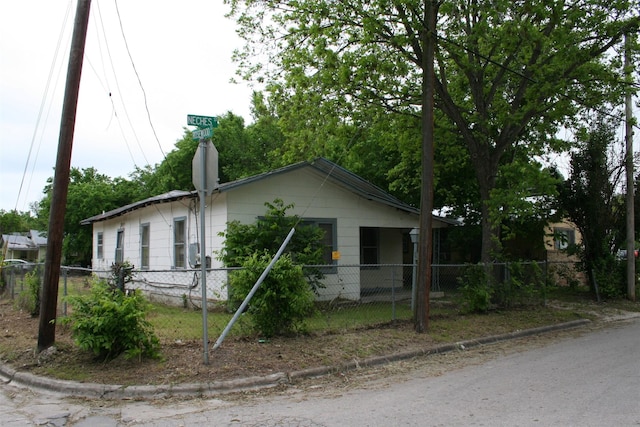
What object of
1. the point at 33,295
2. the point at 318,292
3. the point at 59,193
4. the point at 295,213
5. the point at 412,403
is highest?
the point at 295,213

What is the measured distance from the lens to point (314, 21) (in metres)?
11.2

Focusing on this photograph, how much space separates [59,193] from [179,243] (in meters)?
6.73

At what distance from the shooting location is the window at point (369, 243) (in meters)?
16.7

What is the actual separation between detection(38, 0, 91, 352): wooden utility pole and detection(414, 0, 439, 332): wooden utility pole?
606 centimetres

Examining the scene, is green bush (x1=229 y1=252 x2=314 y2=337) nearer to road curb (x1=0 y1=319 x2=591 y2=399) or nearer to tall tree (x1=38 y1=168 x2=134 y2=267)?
road curb (x1=0 y1=319 x2=591 y2=399)

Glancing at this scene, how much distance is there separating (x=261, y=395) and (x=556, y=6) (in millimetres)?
9932

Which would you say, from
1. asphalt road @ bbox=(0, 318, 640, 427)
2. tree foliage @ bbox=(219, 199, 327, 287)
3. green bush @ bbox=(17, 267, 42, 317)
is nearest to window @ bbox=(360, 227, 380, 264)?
tree foliage @ bbox=(219, 199, 327, 287)

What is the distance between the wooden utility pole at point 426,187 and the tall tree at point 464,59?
0.59 feet

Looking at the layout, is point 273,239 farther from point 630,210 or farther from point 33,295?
point 630,210

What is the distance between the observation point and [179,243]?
549 inches

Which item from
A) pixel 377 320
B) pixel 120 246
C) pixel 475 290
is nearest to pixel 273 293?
pixel 377 320

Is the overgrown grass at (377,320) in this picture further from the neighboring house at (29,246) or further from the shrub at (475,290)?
the neighboring house at (29,246)

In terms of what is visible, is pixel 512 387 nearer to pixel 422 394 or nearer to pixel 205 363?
pixel 422 394

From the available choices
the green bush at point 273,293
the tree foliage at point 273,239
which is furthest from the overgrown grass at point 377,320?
the tree foliage at point 273,239
